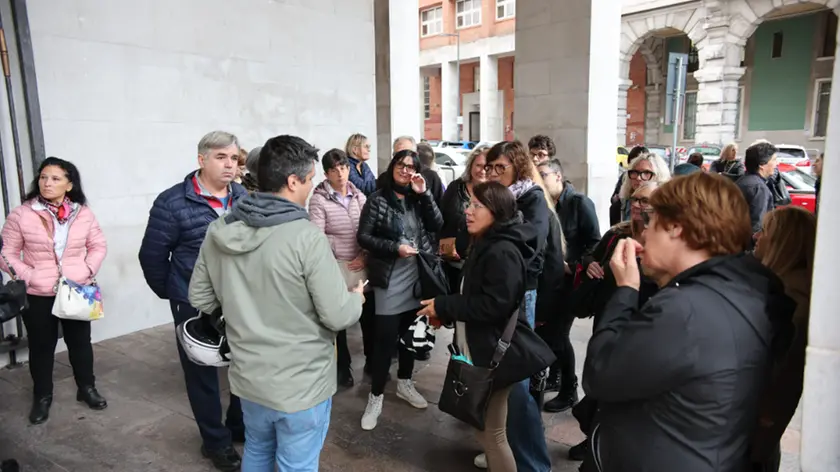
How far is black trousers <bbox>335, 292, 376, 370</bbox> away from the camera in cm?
438

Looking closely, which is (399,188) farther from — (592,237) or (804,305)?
(804,305)

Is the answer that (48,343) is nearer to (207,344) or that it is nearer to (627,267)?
(207,344)

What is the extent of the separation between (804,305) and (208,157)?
276 cm

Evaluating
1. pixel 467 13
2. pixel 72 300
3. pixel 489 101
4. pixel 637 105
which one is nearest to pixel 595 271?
pixel 72 300

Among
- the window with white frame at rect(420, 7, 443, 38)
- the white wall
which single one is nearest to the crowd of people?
the white wall

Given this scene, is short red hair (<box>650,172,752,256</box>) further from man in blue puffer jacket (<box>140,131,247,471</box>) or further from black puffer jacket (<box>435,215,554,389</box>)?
man in blue puffer jacket (<box>140,131,247,471</box>)

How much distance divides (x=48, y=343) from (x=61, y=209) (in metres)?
0.93

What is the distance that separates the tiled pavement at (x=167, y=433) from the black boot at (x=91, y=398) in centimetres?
5

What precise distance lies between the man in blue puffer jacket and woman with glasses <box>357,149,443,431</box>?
922 millimetres

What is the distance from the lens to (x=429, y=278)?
3586 millimetres

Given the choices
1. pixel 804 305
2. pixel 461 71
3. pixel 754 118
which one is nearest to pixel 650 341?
pixel 804 305

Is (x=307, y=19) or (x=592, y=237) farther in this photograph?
(x=307, y=19)

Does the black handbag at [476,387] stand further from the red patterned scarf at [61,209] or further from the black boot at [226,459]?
the red patterned scarf at [61,209]

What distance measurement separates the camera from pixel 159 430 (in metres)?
3.64
